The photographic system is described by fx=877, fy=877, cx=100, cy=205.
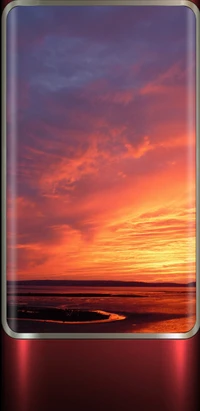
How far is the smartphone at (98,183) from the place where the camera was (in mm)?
2105

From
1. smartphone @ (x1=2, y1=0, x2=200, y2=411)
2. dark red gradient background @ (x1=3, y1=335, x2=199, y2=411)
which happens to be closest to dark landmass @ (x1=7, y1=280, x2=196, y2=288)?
smartphone @ (x1=2, y1=0, x2=200, y2=411)

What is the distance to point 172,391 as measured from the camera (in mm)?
2105

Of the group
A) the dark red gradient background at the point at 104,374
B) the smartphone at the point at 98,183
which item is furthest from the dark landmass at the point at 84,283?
the dark red gradient background at the point at 104,374

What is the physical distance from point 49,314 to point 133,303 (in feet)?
0.67

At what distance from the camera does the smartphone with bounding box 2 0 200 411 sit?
2105 millimetres

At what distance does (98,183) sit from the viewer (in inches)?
83.0

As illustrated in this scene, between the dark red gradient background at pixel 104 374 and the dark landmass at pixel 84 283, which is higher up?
the dark landmass at pixel 84 283

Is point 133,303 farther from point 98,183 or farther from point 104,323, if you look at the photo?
point 98,183

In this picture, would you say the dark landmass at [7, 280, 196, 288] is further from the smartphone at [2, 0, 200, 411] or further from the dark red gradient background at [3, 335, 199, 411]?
the dark red gradient background at [3, 335, 199, 411]

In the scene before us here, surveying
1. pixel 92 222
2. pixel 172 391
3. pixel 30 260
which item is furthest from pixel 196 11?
pixel 172 391

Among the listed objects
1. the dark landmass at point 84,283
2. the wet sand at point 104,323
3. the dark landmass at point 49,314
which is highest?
the dark landmass at point 84,283

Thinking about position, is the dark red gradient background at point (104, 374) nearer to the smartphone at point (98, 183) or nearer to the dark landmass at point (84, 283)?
the smartphone at point (98, 183)

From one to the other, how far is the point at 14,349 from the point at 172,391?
0.39m

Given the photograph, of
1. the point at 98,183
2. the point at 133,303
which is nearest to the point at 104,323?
the point at 133,303
